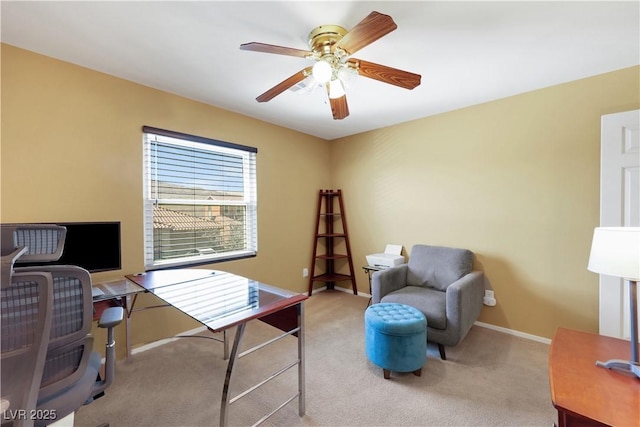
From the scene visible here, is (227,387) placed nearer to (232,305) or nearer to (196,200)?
(232,305)

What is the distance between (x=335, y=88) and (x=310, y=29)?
37 cm

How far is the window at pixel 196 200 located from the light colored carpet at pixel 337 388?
0.93 metres

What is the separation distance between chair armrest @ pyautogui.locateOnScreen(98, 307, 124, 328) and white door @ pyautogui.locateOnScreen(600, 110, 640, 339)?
11.4 ft

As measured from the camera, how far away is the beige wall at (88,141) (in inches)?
72.4

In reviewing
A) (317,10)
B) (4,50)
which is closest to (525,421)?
(317,10)

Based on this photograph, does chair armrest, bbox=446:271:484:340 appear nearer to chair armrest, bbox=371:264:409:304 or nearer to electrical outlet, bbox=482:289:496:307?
electrical outlet, bbox=482:289:496:307

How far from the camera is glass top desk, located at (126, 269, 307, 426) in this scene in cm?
136

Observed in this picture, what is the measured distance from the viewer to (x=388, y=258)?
128 inches

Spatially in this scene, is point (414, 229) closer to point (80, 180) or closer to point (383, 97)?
point (383, 97)

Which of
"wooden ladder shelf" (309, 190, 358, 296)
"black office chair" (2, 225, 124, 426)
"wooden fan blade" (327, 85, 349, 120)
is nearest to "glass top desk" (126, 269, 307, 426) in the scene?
"black office chair" (2, 225, 124, 426)

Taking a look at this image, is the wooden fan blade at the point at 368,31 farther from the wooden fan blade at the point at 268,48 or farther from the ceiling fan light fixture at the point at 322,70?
the wooden fan blade at the point at 268,48

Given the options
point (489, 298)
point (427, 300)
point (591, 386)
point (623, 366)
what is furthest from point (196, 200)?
point (489, 298)

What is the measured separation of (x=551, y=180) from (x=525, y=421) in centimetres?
204

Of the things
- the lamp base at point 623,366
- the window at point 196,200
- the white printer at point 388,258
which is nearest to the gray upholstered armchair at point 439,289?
the white printer at point 388,258
